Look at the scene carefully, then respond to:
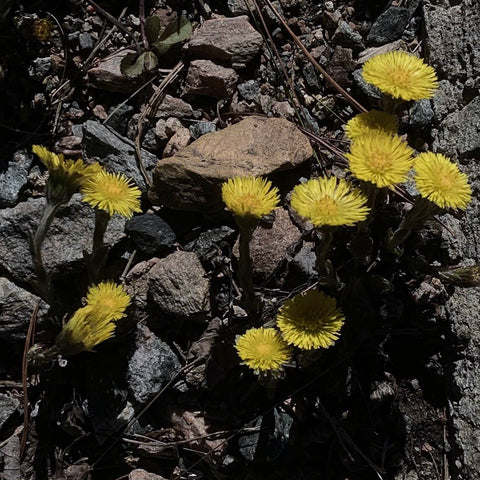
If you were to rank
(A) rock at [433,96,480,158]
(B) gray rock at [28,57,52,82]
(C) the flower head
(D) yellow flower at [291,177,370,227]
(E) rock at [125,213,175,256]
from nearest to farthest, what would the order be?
(D) yellow flower at [291,177,370,227], (C) the flower head, (A) rock at [433,96,480,158], (E) rock at [125,213,175,256], (B) gray rock at [28,57,52,82]

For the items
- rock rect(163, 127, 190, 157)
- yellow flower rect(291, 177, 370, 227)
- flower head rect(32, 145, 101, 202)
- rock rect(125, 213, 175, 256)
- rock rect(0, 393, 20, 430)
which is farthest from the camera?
rock rect(163, 127, 190, 157)

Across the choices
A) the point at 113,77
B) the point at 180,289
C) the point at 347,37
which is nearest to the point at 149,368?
the point at 180,289

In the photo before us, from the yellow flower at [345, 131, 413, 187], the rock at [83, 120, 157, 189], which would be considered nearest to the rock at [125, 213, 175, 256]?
the rock at [83, 120, 157, 189]

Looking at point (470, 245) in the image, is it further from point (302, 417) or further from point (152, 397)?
point (152, 397)

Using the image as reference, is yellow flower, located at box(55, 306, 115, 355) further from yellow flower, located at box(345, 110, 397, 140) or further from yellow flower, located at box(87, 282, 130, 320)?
yellow flower, located at box(345, 110, 397, 140)

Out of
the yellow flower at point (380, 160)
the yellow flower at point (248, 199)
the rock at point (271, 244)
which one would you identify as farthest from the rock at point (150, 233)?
the yellow flower at point (380, 160)

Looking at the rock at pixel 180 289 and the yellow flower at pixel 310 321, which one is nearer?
the yellow flower at pixel 310 321

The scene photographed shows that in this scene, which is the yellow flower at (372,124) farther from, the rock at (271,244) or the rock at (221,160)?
the rock at (271,244)
